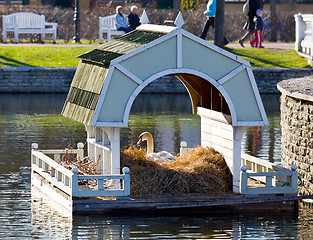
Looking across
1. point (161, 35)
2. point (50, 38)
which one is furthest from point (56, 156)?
point (50, 38)

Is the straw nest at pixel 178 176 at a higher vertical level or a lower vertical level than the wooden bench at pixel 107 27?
lower

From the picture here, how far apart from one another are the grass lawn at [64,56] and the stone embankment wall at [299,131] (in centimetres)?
1763

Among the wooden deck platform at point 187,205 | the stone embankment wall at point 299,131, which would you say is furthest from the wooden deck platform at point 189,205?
the stone embankment wall at point 299,131

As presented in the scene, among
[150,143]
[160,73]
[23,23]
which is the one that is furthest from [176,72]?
[23,23]

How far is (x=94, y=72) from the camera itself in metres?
14.6

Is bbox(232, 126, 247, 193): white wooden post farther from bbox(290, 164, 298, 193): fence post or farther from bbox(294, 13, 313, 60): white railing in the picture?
bbox(294, 13, 313, 60): white railing

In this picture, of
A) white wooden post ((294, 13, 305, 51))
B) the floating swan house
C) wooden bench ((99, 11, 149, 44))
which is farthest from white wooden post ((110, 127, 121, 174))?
wooden bench ((99, 11, 149, 44))

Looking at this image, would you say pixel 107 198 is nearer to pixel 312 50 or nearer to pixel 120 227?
pixel 120 227

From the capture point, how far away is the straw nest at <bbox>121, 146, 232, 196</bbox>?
1437 cm

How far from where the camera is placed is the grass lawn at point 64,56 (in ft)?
112

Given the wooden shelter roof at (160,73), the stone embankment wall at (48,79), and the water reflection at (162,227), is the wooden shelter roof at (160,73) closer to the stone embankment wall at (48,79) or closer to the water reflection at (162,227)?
the water reflection at (162,227)

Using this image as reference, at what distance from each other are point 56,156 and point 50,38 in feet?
77.8

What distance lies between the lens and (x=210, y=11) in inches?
1366

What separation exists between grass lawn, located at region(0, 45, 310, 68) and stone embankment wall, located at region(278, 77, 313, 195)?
17.6 m
